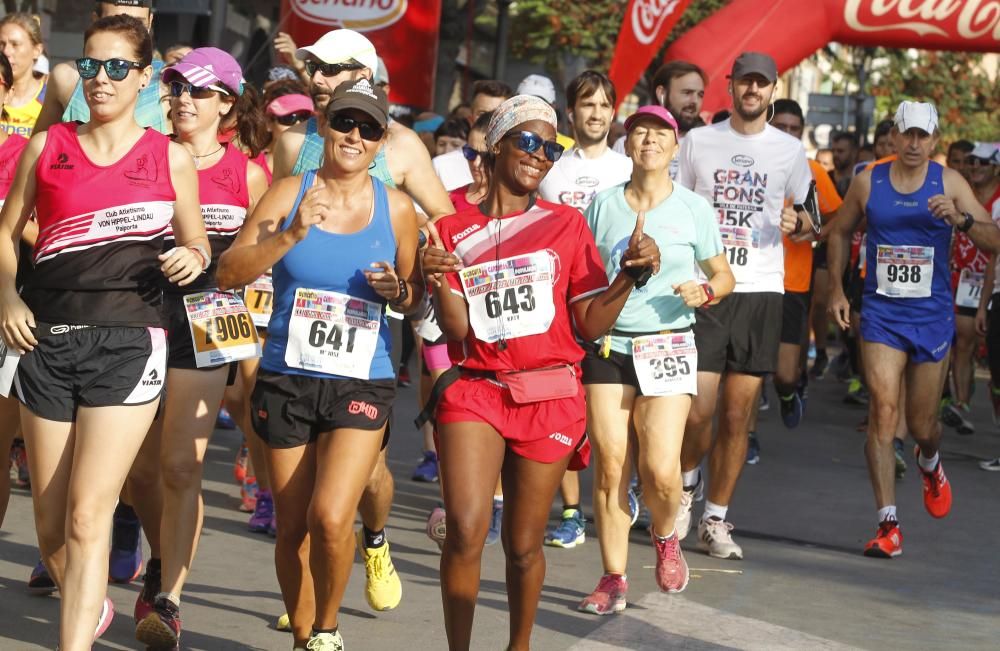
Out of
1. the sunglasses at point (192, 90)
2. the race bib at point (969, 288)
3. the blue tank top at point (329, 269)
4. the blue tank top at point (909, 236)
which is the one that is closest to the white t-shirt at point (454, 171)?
the blue tank top at point (909, 236)

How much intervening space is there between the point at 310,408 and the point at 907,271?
446 centimetres

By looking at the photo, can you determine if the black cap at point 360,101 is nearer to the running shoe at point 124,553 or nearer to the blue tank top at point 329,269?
the blue tank top at point 329,269

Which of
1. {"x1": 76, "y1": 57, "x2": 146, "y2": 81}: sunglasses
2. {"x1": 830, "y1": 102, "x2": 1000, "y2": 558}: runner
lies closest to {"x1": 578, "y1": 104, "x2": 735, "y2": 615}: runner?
{"x1": 830, "y1": 102, "x2": 1000, "y2": 558}: runner

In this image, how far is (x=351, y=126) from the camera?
17.7ft

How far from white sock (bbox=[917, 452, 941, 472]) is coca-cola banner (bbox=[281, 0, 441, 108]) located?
7.88m

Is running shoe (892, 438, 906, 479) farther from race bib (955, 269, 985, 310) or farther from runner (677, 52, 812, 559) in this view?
race bib (955, 269, 985, 310)

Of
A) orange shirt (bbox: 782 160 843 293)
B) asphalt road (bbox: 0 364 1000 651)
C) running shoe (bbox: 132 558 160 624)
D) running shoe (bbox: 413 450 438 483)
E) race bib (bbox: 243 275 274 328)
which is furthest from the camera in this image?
orange shirt (bbox: 782 160 843 293)

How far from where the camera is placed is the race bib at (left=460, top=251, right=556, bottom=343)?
5352 millimetres

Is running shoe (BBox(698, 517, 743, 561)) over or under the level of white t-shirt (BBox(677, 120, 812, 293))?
under

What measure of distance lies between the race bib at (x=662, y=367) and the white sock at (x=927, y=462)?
102 inches

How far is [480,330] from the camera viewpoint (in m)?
5.36

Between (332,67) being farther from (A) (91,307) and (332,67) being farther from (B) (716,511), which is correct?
(B) (716,511)

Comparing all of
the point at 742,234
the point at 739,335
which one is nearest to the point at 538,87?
the point at 742,234

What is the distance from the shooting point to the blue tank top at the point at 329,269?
537cm
